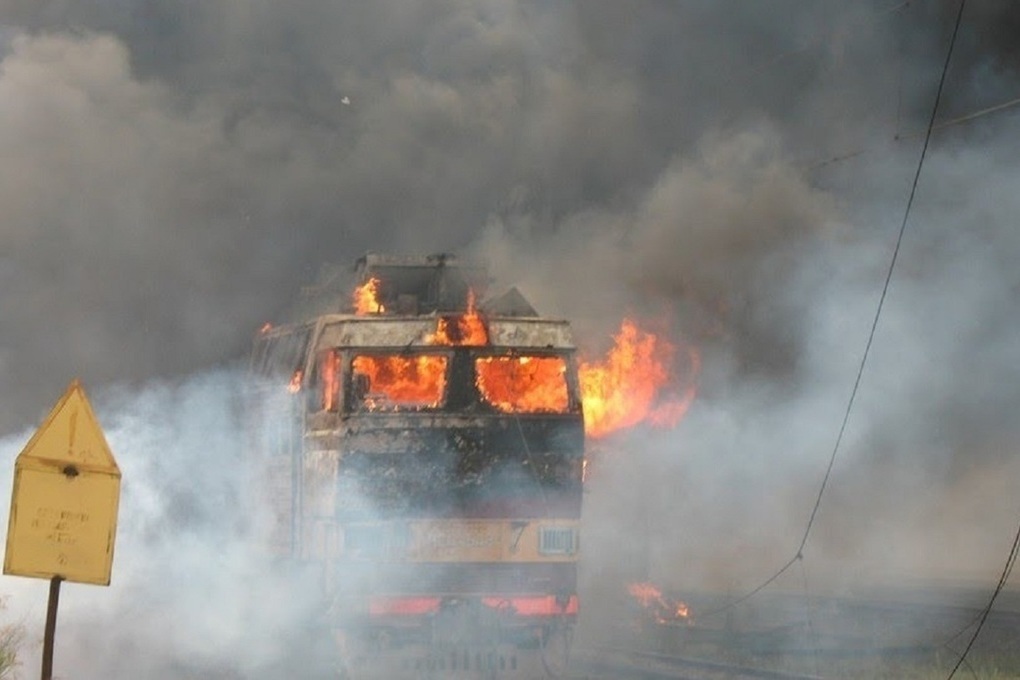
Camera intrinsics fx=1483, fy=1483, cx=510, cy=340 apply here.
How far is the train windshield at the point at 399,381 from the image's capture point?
44.6 ft

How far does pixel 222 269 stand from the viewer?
78.6ft

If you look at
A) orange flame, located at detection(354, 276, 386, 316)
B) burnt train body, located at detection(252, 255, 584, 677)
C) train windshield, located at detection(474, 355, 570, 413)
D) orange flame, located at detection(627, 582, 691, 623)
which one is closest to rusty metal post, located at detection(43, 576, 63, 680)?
burnt train body, located at detection(252, 255, 584, 677)

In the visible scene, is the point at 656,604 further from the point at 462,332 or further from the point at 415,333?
the point at 415,333

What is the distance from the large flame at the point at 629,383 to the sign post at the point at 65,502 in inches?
294

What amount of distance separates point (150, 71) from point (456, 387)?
14.8m

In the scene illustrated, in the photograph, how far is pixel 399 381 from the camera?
45.4ft

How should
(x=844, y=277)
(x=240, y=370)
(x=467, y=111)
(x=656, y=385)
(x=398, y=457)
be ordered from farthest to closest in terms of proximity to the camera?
1. (x=467, y=111)
2. (x=844, y=277)
3. (x=656, y=385)
4. (x=240, y=370)
5. (x=398, y=457)

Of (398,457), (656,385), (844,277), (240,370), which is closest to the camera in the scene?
(398,457)

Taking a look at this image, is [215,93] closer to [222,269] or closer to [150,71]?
[150,71]

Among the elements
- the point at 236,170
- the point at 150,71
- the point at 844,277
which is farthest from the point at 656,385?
the point at 150,71

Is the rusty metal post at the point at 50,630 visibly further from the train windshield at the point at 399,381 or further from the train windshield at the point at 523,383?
the train windshield at the point at 523,383

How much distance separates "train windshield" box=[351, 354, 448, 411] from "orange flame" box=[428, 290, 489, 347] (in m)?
0.17

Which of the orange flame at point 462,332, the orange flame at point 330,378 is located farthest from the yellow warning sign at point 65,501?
the orange flame at point 462,332

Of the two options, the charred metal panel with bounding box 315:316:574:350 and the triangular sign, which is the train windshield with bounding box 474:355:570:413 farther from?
the triangular sign
